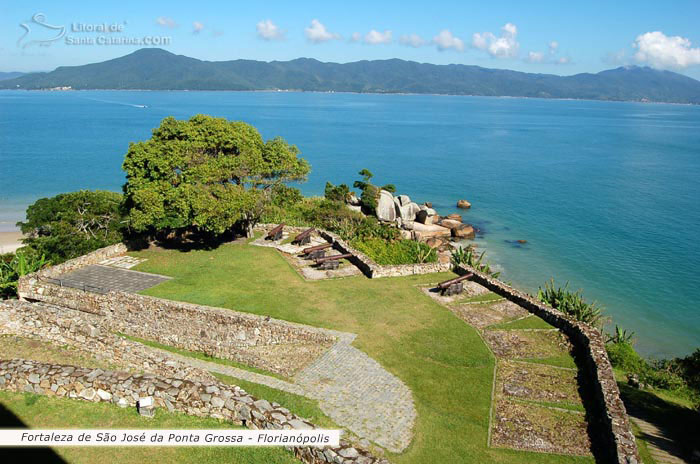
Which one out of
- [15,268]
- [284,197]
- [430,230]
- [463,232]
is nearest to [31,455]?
[15,268]

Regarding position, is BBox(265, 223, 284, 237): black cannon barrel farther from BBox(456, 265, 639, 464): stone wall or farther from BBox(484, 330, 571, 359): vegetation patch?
BBox(484, 330, 571, 359): vegetation patch

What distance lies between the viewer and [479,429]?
1423cm

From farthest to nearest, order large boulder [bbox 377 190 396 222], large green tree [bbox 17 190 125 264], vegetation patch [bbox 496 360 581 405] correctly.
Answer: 1. large boulder [bbox 377 190 396 222]
2. large green tree [bbox 17 190 125 264]
3. vegetation patch [bbox 496 360 581 405]

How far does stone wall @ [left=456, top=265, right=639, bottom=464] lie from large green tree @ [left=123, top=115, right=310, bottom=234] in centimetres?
1574

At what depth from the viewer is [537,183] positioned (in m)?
74.0

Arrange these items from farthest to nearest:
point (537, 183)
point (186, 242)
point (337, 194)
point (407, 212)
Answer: point (537, 183), point (407, 212), point (337, 194), point (186, 242)

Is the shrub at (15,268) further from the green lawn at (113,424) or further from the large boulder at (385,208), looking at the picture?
the large boulder at (385,208)

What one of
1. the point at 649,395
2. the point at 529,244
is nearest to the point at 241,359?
the point at 649,395

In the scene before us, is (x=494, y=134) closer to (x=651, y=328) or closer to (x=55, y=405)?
(x=651, y=328)

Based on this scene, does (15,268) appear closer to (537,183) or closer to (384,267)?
(384,267)

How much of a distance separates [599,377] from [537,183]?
63.1 m

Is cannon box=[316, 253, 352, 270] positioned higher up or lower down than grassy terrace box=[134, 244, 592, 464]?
higher up

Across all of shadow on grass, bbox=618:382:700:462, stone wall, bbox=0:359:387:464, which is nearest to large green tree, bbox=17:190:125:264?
stone wall, bbox=0:359:387:464

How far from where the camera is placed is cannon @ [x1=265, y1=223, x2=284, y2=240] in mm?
31156
